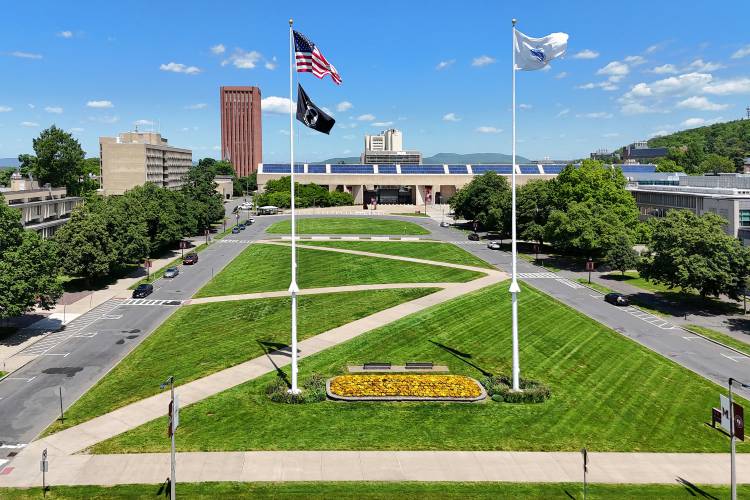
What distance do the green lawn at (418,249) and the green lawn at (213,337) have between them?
A: 2091 cm

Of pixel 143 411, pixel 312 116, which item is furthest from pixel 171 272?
pixel 312 116

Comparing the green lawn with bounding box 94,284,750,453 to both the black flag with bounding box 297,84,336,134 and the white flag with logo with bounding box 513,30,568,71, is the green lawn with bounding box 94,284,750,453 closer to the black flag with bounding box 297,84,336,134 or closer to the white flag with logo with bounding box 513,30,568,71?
the black flag with bounding box 297,84,336,134

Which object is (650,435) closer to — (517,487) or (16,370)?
(517,487)

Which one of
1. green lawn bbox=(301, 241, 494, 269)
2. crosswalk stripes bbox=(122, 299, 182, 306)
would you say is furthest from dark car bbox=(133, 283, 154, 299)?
green lawn bbox=(301, 241, 494, 269)

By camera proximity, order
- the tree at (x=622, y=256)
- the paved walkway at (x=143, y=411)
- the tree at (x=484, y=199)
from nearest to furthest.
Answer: the paved walkway at (x=143, y=411) < the tree at (x=622, y=256) < the tree at (x=484, y=199)

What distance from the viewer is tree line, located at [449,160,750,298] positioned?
50.5m

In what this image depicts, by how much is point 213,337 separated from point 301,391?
14.6 metres

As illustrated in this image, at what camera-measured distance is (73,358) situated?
131ft

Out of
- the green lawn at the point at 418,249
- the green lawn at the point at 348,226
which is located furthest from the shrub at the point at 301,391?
the green lawn at the point at 348,226

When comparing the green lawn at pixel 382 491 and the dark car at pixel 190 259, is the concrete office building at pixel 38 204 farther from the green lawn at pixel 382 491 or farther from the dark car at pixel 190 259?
the green lawn at pixel 382 491

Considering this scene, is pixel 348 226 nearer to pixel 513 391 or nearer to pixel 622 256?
pixel 622 256

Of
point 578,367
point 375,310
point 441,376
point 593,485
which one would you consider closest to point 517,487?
point 593,485

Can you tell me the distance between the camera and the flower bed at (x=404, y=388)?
104 feet

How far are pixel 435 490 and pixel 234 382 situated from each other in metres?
15.9
